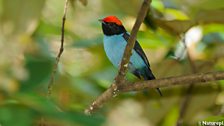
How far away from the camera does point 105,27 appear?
2523mm

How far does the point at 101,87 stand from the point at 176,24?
0.55 meters

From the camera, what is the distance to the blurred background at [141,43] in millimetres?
1785

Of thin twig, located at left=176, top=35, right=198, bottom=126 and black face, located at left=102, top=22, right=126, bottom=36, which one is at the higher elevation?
black face, located at left=102, top=22, right=126, bottom=36

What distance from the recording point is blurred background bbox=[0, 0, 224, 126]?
1.78 metres

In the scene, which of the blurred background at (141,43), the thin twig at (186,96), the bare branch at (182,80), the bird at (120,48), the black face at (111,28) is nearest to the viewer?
the bare branch at (182,80)

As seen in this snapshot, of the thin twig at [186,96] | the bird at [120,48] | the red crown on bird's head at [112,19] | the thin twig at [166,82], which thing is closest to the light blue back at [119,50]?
the bird at [120,48]

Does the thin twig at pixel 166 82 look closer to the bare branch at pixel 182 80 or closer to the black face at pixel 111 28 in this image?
the bare branch at pixel 182 80

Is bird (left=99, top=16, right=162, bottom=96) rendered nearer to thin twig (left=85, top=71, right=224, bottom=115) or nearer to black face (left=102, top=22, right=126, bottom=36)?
black face (left=102, top=22, right=126, bottom=36)

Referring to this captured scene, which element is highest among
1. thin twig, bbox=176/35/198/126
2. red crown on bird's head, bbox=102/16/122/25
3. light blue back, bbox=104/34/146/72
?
red crown on bird's head, bbox=102/16/122/25

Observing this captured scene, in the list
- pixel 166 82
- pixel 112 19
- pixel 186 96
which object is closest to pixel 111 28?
pixel 112 19

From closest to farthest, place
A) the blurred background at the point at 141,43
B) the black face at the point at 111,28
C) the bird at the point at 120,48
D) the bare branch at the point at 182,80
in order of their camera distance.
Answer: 1. the bare branch at the point at 182,80
2. the blurred background at the point at 141,43
3. the bird at the point at 120,48
4. the black face at the point at 111,28

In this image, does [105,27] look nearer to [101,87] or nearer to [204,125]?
[101,87]

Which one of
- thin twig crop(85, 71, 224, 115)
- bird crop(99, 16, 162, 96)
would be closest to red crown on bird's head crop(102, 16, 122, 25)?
bird crop(99, 16, 162, 96)

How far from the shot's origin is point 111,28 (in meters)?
2.52
